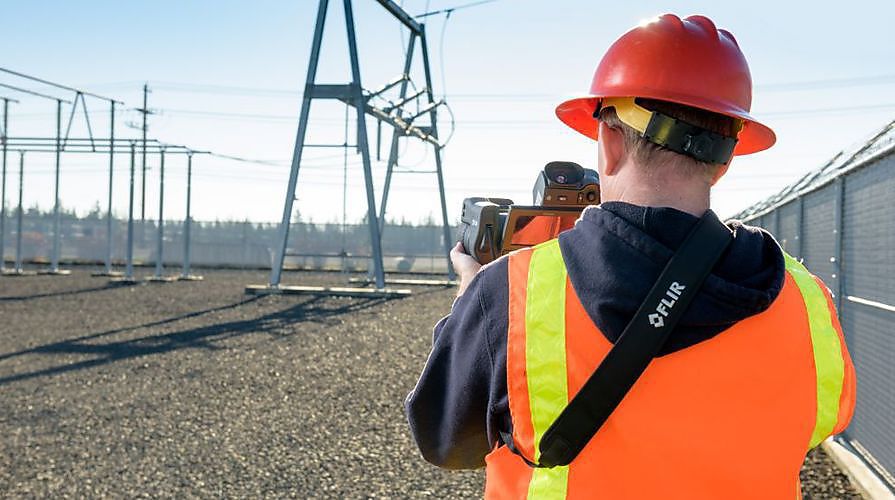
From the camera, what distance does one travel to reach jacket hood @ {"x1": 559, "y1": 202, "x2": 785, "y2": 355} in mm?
1326

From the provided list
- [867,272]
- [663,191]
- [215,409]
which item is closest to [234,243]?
[215,409]

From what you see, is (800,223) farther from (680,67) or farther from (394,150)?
(394,150)

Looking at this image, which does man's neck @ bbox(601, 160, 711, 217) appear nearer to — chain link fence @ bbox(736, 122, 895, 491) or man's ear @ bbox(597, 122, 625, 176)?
man's ear @ bbox(597, 122, 625, 176)

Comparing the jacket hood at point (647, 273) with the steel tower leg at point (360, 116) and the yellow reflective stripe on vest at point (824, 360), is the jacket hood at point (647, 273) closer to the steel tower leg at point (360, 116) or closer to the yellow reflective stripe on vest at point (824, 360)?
the yellow reflective stripe on vest at point (824, 360)

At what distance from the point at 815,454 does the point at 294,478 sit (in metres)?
3.66

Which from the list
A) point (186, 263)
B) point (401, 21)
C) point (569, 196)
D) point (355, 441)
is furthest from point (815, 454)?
point (186, 263)

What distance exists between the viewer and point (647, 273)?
1341mm

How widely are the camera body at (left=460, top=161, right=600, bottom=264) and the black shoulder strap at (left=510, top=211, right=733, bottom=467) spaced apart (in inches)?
21.0

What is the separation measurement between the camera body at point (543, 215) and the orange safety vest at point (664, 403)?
419 mm

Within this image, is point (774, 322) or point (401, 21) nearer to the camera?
point (774, 322)

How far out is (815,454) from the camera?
5.59 meters

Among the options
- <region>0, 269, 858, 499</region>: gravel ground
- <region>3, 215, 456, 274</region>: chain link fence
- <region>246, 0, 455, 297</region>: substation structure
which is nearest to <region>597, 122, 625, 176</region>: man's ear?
<region>0, 269, 858, 499</region>: gravel ground

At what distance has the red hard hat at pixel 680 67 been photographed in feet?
4.99

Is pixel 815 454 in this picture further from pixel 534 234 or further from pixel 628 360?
pixel 628 360
